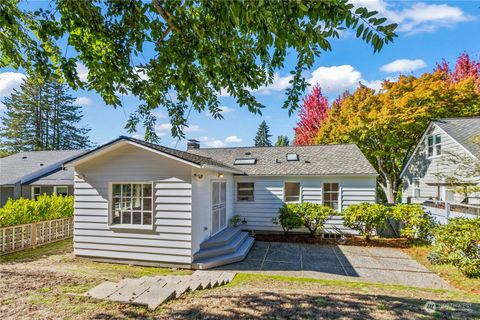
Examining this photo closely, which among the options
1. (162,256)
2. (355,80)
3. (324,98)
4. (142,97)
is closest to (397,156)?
(355,80)

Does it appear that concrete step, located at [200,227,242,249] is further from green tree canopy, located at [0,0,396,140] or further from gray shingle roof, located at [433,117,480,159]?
gray shingle roof, located at [433,117,480,159]

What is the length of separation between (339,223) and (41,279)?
10459 millimetres

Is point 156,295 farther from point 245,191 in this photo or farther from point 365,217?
point 365,217

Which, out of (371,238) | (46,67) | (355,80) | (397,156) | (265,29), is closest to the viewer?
(265,29)

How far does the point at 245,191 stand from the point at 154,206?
19.2 feet

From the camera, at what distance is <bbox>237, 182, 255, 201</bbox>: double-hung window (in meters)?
12.5

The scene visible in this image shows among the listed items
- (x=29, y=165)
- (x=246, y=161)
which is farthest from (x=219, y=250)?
(x=29, y=165)

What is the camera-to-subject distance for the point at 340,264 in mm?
7797

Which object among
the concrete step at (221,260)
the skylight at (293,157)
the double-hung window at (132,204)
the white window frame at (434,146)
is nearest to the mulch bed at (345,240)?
the concrete step at (221,260)

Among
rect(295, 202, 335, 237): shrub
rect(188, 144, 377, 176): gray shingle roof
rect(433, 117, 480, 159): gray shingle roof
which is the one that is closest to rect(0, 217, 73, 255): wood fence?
rect(188, 144, 377, 176): gray shingle roof

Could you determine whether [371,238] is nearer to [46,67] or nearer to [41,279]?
[41,279]

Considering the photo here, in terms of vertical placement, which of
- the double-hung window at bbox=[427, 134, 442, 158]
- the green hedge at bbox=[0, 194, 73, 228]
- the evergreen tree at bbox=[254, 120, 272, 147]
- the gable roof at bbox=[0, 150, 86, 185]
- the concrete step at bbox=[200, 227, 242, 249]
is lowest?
the concrete step at bbox=[200, 227, 242, 249]

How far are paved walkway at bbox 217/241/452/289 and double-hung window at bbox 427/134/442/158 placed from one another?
7.13m

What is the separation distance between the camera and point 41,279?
5238mm
